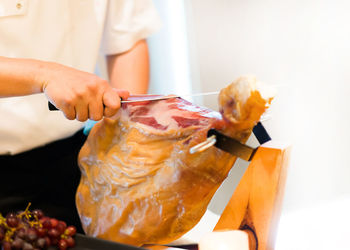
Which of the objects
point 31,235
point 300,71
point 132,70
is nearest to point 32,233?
point 31,235

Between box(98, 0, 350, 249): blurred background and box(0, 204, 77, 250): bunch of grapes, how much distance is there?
56 centimetres

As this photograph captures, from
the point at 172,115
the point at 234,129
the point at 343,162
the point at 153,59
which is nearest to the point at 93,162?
the point at 172,115

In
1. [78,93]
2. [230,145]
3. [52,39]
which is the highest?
[52,39]

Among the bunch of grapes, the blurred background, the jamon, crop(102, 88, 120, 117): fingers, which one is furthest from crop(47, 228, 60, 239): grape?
the blurred background

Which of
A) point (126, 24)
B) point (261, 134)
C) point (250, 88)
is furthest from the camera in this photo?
point (126, 24)

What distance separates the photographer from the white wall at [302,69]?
115 cm

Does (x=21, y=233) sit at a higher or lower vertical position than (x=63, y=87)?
lower

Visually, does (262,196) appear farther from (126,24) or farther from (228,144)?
(126,24)

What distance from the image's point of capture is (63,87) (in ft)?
2.23

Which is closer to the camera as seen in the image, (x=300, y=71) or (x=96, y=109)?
(x=96, y=109)

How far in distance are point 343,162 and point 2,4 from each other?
101cm

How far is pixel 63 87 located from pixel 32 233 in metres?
0.25

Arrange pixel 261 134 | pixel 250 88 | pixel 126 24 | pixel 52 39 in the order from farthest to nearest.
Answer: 1. pixel 126 24
2. pixel 52 39
3. pixel 261 134
4. pixel 250 88

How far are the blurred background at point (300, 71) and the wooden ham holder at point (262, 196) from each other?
340mm
